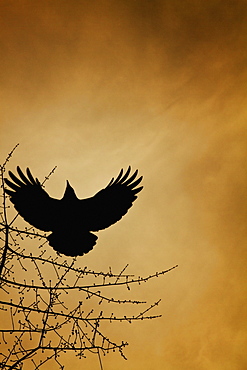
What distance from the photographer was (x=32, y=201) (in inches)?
194

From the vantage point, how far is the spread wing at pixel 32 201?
4.69m

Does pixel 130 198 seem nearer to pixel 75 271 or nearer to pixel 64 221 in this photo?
pixel 64 221

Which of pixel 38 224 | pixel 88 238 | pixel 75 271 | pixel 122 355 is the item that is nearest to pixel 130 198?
pixel 88 238

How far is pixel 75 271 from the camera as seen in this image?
395 cm

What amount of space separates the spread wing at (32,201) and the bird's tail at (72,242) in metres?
0.20

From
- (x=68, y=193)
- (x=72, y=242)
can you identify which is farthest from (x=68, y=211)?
(x=72, y=242)

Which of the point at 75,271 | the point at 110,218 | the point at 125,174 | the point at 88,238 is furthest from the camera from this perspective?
the point at 125,174

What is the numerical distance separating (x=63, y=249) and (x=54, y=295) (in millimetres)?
705

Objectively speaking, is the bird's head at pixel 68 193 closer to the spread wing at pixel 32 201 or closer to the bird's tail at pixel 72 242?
the spread wing at pixel 32 201

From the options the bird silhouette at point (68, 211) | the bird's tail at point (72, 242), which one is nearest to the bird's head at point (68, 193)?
the bird silhouette at point (68, 211)

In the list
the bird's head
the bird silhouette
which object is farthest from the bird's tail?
the bird's head

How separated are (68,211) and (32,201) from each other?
432 mm

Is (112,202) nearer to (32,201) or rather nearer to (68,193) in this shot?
(68,193)

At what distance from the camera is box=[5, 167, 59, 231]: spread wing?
469cm
